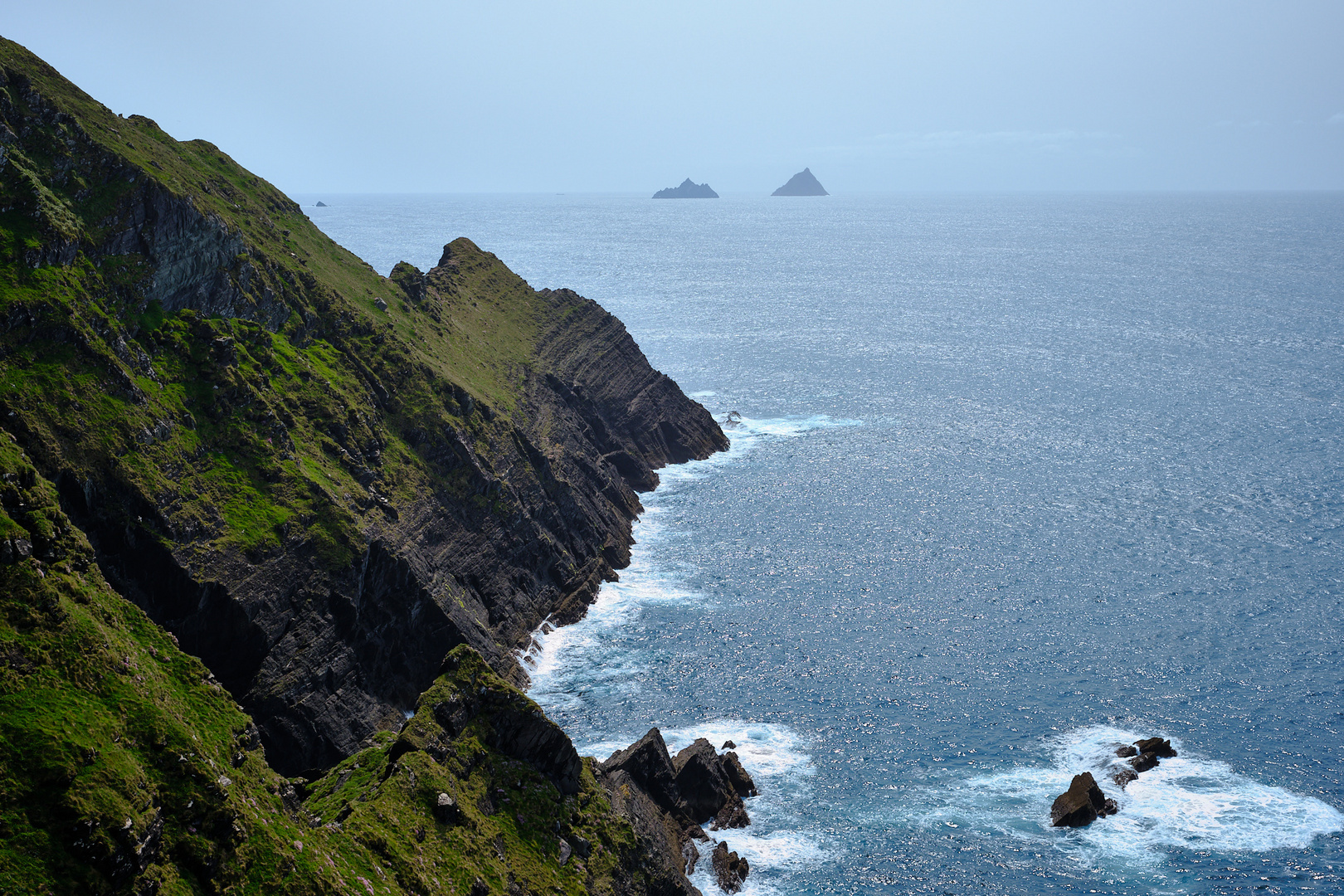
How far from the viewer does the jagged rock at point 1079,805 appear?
174ft

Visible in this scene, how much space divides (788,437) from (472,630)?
67727 mm

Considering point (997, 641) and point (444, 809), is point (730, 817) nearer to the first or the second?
point (444, 809)

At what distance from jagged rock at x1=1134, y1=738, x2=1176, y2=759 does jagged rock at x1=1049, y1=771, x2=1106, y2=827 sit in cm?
621

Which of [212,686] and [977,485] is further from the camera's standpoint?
[977,485]

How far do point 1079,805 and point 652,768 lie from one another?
77.8 ft

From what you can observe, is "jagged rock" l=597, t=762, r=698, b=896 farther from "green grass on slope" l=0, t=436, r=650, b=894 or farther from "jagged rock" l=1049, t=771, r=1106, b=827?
"jagged rock" l=1049, t=771, r=1106, b=827

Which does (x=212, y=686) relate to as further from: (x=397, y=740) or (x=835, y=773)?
(x=835, y=773)

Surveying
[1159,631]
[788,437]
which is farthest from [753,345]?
[1159,631]

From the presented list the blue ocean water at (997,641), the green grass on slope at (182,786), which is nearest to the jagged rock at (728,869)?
the blue ocean water at (997,641)

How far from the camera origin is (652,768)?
52312 mm

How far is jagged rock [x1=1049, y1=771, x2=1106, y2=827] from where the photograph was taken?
53.2 metres

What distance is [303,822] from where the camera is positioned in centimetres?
3397

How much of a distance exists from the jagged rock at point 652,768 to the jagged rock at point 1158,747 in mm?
28937

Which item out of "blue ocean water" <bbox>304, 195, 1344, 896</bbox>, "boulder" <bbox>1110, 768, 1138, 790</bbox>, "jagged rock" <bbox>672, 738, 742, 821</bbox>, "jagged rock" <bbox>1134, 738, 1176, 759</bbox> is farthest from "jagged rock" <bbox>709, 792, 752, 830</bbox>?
"jagged rock" <bbox>1134, 738, 1176, 759</bbox>
